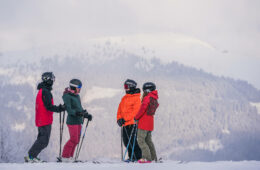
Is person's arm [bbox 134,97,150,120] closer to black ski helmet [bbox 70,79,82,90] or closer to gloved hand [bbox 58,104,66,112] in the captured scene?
black ski helmet [bbox 70,79,82,90]

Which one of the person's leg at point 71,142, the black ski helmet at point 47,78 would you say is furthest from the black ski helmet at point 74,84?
the person's leg at point 71,142

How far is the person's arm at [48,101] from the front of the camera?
875 centimetres

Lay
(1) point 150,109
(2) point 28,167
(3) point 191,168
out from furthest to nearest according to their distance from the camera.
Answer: (1) point 150,109, (3) point 191,168, (2) point 28,167

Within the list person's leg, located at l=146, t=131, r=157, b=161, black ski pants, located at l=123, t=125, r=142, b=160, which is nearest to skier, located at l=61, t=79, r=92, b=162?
black ski pants, located at l=123, t=125, r=142, b=160

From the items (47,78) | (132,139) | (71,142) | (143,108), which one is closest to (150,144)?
(132,139)

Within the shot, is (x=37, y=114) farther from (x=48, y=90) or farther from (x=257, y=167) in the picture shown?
(x=257, y=167)

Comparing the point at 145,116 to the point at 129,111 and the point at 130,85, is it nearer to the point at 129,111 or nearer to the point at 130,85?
the point at 129,111

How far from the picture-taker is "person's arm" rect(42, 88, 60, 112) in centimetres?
875

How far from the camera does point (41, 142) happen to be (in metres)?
8.73

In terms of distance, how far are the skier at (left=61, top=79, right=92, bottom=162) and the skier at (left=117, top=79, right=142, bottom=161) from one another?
1.28m

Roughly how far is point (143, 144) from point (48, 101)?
255cm

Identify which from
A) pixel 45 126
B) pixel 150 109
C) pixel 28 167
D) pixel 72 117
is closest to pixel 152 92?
pixel 150 109

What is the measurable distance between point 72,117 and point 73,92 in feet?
1.95

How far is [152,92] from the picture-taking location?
9.65m
